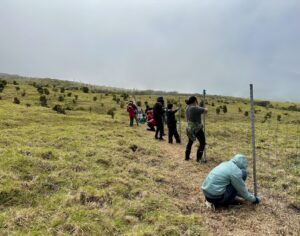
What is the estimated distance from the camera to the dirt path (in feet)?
30.9

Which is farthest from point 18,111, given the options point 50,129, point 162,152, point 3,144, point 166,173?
point 166,173

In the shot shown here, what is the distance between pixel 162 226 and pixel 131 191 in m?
2.51

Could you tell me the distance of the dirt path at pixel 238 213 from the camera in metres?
9.42

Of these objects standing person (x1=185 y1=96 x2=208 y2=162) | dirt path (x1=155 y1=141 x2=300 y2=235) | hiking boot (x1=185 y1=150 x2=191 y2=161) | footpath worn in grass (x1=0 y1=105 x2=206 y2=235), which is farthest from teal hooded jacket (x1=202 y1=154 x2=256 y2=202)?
hiking boot (x1=185 y1=150 x2=191 y2=161)

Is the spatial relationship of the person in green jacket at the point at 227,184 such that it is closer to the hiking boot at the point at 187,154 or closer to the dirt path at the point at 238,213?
the dirt path at the point at 238,213

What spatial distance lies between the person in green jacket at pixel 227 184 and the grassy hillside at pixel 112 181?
0.46 metres

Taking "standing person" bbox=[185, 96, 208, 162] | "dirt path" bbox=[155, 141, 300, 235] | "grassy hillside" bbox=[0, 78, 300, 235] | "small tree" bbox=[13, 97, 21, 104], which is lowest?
"dirt path" bbox=[155, 141, 300, 235]

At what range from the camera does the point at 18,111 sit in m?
26.8

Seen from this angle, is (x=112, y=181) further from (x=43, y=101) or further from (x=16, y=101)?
(x=43, y=101)

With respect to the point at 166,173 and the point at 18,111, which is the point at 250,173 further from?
the point at 18,111

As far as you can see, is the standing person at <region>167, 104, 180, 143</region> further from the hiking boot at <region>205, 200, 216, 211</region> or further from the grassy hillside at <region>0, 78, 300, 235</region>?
the hiking boot at <region>205, 200, 216, 211</region>

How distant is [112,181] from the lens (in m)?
11.9

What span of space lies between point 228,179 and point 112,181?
3.36 metres

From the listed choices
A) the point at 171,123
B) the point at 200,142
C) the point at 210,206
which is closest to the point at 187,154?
the point at 200,142
